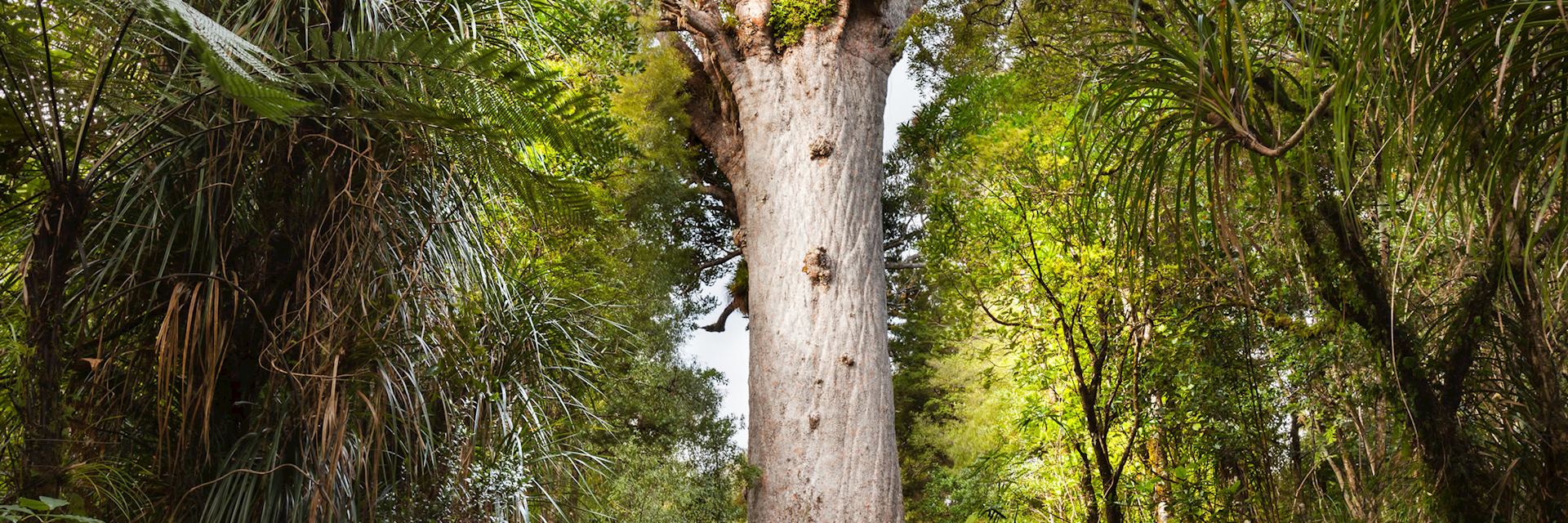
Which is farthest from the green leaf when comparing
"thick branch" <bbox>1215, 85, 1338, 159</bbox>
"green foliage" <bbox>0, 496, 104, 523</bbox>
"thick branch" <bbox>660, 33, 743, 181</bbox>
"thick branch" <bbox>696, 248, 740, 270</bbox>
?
"thick branch" <bbox>696, 248, 740, 270</bbox>

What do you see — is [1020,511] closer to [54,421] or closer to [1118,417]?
[1118,417]

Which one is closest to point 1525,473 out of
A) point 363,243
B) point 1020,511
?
point 363,243

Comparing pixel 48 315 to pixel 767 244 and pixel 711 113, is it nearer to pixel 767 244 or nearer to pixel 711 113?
pixel 767 244

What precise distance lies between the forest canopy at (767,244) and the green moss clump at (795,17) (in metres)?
0.02

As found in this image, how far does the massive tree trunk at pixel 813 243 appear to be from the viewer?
4297 millimetres

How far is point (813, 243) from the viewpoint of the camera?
4.53 m

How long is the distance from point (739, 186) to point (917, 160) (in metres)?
1.46

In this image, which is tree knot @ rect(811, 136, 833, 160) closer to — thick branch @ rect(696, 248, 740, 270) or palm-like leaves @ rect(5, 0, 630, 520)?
thick branch @ rect(696, 248, 740, 270)

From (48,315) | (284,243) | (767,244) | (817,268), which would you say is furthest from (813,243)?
(48,315)

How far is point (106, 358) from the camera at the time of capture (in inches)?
67.8

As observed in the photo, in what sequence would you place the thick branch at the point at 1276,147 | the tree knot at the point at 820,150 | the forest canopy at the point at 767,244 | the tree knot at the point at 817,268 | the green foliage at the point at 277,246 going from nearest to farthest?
the thick branch at the point at 1276,147, the forest canopy at the point at 767,244, the green foliage at the point at 277,246, the tree knot at the point at 817,268, the tree knot at the point at 820,150

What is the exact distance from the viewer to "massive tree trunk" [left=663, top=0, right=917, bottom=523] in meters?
4.30

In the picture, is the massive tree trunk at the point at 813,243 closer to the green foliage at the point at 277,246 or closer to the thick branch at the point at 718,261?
the thick branch at the point at 718,261

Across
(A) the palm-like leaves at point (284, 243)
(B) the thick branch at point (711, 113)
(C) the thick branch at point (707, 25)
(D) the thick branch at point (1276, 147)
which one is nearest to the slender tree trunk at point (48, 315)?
(A) the palm-like leaves at point (284, 243)
